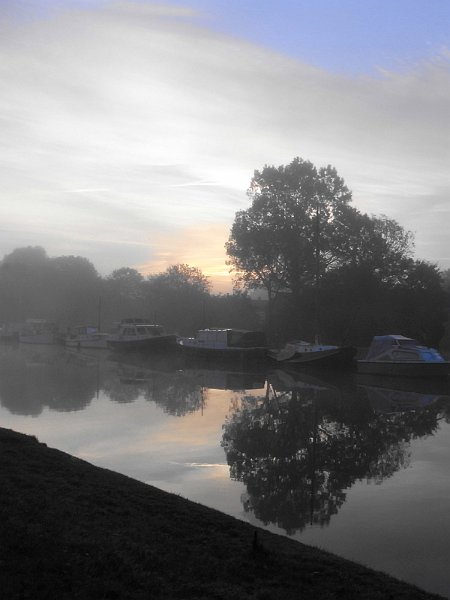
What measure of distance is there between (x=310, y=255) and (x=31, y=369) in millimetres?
25619

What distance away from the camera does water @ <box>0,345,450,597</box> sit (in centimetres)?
985

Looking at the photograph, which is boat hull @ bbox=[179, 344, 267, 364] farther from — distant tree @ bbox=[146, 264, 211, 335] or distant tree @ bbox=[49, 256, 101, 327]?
distant tree @ bbox=[49, 256, 101, 327]

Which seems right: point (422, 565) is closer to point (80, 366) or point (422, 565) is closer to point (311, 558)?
point (311, 558)

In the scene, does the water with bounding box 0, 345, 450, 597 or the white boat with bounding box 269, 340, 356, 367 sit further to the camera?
the white boat with bounding box 269, 340, 356, 367

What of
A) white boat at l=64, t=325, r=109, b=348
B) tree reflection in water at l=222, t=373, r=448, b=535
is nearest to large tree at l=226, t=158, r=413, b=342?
white boat at l=64, t=325, r=109, b=348

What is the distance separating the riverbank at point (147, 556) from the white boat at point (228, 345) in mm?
40985

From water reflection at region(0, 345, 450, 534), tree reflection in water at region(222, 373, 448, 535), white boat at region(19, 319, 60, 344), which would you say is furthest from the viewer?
white boat at region(19, 319, 60, 344)

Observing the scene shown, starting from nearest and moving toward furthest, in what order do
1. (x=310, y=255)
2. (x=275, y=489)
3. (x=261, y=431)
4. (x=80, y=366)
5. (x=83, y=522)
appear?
(x=83, y=522) < (x=275, y=489) < (x=261, y=431) < (x=80, y=366) < (x=310, y=255)

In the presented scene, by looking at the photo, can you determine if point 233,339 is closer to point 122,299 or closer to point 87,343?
point 87,343

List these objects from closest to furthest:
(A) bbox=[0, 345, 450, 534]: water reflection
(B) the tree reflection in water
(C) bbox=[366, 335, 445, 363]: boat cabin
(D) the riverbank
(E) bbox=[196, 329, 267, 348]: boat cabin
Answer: (D) the riverbank
(B) the tree reflection in water
(A) bbox=[0, 345, 450, 534]: water reflection
(C) bbox=[366, 335, 445, 363]: boat cabin
(E) bbox=[196, 329, 267, 348]: boat cabin

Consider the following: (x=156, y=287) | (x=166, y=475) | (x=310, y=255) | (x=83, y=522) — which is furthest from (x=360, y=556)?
(x=156, y=287)

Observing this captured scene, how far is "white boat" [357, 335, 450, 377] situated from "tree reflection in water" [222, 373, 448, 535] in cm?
1031

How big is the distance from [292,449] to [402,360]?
2380cm

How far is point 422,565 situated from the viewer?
327 inches
